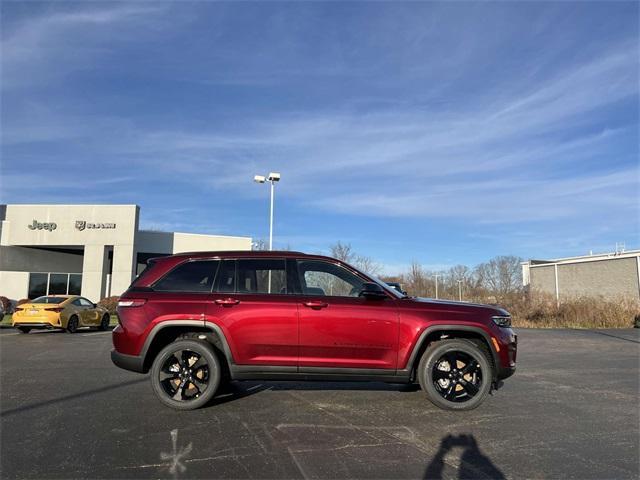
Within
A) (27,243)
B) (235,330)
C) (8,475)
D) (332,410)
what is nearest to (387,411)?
(332,410)

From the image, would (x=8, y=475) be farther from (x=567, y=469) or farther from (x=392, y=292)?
(x=567, y=469)

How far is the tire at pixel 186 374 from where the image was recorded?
582 centimetres

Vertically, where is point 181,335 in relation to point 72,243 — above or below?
below

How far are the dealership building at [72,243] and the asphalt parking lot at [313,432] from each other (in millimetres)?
23335

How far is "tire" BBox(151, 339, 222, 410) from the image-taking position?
5.82m

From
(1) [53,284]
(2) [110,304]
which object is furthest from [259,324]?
(1) [53,284]

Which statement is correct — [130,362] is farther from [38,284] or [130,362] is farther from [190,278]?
[38,284]

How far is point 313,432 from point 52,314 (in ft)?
48.4

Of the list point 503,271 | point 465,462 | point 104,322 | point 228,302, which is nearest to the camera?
point 465,462

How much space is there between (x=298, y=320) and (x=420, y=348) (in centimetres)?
151

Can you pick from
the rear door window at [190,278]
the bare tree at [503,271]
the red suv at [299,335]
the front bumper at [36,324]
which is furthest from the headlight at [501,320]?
the bare tree at [503,271]

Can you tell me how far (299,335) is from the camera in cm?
575

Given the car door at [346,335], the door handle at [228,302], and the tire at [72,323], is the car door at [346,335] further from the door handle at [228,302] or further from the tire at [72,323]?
the tire at [72,323]

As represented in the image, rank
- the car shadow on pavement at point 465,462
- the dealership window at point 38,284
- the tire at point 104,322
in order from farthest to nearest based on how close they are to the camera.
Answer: the dealership window at point 38,284, the tire at point 104,322, the car shadow on pavement at point 465,462
